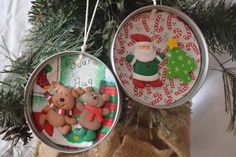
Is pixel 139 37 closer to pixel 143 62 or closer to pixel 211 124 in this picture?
pixel 143 62

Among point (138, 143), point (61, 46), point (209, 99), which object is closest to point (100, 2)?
point (61, 46)

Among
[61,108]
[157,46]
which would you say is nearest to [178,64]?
[157,46]

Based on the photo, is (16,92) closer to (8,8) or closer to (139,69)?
(139,69)

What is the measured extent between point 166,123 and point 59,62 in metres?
0.15

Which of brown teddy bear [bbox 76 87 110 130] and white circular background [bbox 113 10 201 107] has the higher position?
white circular background [bbox 113 10 201 107]

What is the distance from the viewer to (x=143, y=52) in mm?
402

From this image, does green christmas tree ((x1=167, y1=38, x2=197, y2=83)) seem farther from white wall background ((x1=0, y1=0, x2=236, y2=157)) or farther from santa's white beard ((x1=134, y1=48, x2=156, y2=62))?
white wall background ((x1=0, y1=0, x2=236, y2=157))

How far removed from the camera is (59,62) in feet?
1.32

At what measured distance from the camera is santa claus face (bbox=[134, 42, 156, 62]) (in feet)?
1.32

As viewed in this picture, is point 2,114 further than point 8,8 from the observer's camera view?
No

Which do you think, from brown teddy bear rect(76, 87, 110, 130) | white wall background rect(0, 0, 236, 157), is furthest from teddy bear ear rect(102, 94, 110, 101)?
white wall background rect(0, 0, 236, 157)

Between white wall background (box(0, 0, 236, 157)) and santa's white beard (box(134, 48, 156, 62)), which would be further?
white wall background (box(0, 0, 236, 157))

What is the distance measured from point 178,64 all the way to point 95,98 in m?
0.10

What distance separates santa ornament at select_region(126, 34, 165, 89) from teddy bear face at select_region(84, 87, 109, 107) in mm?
36
